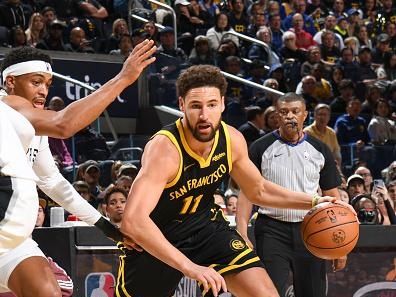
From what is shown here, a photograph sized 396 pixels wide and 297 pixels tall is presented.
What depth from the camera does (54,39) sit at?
14.2 metres

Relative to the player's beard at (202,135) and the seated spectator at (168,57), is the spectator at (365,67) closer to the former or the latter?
the seated spectator at (168,57)

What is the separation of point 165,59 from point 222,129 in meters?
8.17

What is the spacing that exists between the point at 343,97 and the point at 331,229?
9554 millimetres

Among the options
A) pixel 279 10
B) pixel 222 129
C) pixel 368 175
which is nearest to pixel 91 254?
pixel 222 129

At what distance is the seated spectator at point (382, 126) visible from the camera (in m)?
14.8

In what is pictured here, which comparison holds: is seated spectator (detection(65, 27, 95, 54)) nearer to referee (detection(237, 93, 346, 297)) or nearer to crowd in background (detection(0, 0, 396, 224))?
crowd in background (detection(0, 0, 396, 224))

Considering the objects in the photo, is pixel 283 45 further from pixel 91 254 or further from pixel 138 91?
pixel 91 254

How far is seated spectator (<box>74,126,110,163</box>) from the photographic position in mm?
12250

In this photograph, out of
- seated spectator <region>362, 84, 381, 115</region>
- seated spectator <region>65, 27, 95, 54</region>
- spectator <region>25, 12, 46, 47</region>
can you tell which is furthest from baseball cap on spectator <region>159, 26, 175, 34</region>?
seated spectator <region>362, 84, 381, 115</region>

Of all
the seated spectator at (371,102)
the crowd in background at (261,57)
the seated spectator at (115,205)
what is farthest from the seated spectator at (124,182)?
the seated spectator at (371,102)

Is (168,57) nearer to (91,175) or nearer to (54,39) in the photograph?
(54,39)

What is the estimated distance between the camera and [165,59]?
14414 mm

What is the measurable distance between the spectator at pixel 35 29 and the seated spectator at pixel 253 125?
10.2 ft

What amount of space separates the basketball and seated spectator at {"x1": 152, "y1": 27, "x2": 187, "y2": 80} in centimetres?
785
